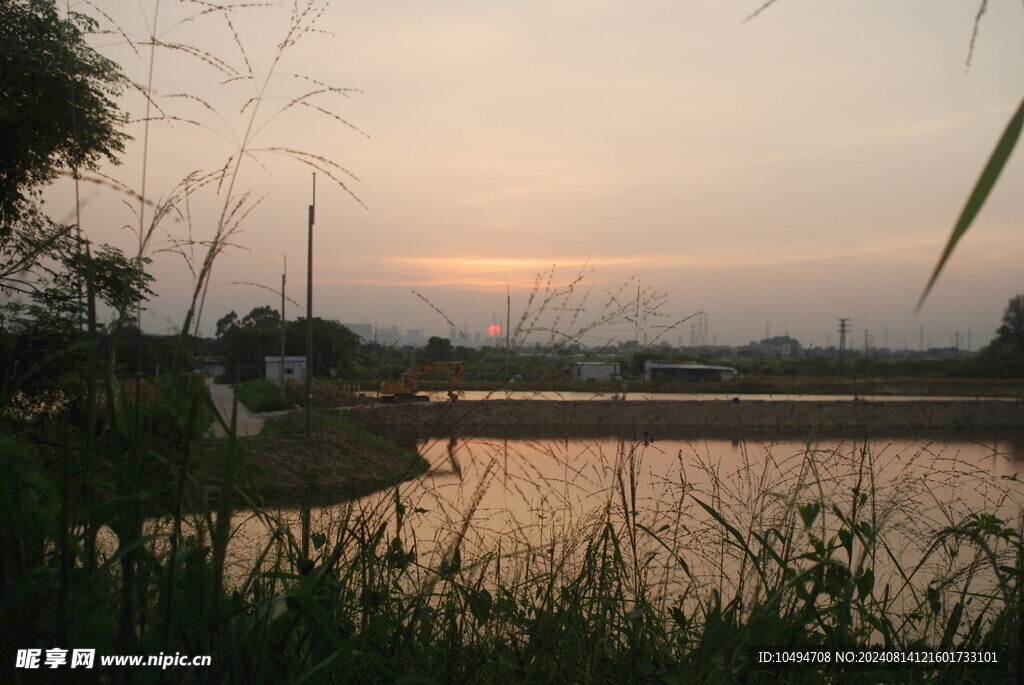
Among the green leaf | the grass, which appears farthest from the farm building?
the green leaf

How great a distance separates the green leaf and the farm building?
1533 mm

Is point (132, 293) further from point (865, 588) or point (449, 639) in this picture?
point (865, 588)

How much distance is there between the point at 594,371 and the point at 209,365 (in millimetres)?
1113

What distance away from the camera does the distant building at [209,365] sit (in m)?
1.44

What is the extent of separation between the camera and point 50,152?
3.47 meters

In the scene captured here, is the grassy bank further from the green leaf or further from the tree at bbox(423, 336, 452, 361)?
the green leaf

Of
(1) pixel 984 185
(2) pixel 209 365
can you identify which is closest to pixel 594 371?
(2) pixel 209 365

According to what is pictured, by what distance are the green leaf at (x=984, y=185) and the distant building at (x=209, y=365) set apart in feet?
3.89

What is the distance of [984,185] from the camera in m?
0.53

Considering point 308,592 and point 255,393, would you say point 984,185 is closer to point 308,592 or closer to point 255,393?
point 308,592

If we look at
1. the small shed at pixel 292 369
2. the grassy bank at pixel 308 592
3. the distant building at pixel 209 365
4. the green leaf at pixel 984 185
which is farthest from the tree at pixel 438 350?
the green leaf at pixel 984 185

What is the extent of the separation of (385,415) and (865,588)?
1.37 metres

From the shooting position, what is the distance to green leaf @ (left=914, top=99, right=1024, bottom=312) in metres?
0.50

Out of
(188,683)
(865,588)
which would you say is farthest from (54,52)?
(865,588)
